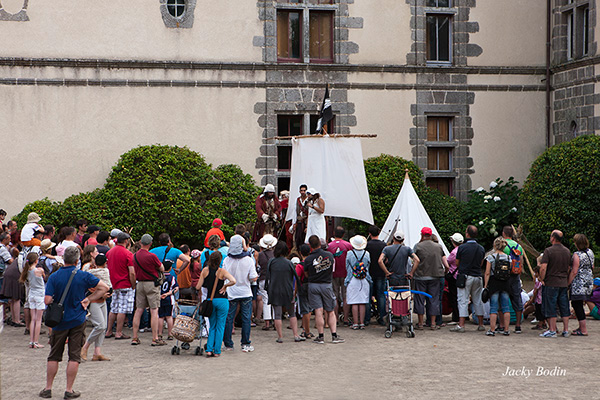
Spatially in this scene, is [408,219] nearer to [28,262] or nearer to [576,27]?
[28,262]

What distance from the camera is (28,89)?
1770 centimetres

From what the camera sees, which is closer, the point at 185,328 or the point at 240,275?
the point at 185,328

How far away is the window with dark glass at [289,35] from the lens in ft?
62.3

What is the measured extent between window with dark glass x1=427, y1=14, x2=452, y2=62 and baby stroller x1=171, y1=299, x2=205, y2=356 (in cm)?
1131

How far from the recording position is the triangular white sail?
14.8 meters

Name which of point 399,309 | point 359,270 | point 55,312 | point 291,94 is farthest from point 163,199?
point 55,312

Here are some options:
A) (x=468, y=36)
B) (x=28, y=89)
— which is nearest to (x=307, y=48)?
(x=468, y=36)

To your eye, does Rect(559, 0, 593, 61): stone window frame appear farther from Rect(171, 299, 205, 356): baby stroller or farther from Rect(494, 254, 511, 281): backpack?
Rect(171, 299, 205, 356): baby stroller

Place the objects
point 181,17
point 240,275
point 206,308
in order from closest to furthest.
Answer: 1. point 206,308
2. point 240,275
3. point 181,17

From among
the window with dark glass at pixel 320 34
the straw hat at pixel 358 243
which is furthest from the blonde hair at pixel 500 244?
the window with dark glass at pixel 320 34

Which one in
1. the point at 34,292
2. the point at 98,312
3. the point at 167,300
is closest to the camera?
the point at 98,312

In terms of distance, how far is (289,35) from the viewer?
750 inches

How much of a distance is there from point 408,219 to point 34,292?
23.5ft

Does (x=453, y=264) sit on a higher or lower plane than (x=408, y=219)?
lower
